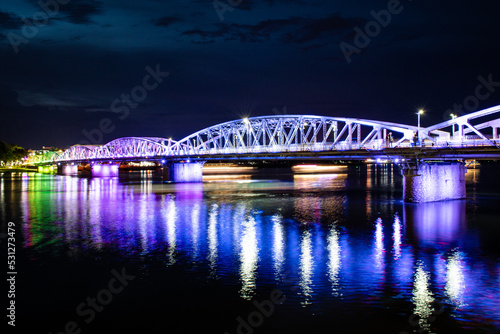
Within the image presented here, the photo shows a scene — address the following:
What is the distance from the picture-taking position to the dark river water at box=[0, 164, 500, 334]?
14.2 meters

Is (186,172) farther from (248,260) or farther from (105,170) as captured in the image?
(248,260)

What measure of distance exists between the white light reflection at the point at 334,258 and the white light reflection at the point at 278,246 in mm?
2256

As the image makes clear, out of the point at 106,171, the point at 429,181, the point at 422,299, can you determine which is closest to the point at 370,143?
the point at 429,181

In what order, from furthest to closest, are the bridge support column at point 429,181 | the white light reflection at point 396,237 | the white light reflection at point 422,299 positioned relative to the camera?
1. the bridge support column at point 429,181
2. the white light reflection at point 396,237
3. the white light reflection at point 422,299

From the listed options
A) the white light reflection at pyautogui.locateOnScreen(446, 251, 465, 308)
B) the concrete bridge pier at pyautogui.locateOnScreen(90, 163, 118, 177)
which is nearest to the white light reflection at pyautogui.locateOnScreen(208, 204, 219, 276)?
the white light reflection at pyautogui.locateOnScreen(446, 251, 465, 308)

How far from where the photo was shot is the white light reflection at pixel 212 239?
21627mm

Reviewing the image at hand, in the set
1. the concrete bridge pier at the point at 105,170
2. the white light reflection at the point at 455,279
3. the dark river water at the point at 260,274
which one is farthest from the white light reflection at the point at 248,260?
the concrete bridge pier at the point at 105,170

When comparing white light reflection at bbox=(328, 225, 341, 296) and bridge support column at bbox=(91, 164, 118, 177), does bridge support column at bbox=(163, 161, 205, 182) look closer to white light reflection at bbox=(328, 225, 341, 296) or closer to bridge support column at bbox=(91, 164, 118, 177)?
bridge support column at bbox=(91, 164, 118, 177)

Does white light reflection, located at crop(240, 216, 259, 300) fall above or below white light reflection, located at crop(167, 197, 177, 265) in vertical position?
below

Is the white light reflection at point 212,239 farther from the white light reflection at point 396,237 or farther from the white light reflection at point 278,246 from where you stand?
the white light reflection at point 396,237

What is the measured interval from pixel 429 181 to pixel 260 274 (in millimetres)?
32298

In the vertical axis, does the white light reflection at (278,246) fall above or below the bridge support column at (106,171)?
below

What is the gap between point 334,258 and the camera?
22.4m

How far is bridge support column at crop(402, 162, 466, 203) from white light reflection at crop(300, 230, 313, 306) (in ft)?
66.9
